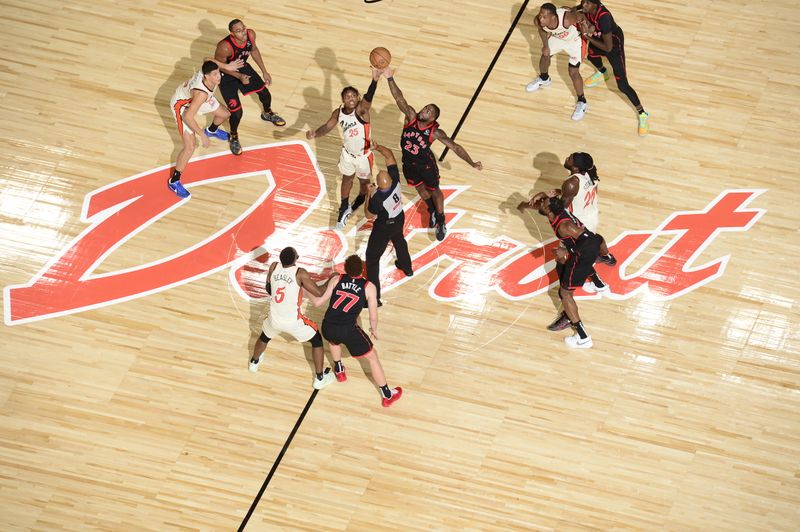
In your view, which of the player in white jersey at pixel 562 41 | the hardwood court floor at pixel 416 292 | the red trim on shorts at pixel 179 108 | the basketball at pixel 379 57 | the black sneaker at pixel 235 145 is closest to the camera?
the hardwood court floor at pixel 416 292

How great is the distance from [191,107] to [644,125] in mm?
5835

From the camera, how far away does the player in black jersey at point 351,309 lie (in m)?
8.99

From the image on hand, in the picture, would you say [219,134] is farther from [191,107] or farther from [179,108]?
[191,107]

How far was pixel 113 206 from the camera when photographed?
11.2 metres

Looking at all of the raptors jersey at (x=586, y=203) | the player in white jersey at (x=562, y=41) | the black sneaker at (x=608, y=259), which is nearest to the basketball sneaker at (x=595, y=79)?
the player in white jersey at (x=562, y=41)

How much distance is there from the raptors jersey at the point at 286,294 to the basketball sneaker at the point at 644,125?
5277 mm

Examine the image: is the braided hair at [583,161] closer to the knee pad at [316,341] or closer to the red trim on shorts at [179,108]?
the knee pad at [316,341]

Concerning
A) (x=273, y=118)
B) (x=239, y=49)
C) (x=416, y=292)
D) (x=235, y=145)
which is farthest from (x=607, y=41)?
(x=235, y=145)

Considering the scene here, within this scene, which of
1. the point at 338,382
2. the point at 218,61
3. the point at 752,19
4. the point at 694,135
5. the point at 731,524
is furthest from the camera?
the point at 752,19

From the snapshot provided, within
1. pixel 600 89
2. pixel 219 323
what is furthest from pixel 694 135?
pixel 219 323

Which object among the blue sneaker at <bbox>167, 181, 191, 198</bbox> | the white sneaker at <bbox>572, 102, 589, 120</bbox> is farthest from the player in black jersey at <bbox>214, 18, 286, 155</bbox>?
the white sneaker at <bbox>572, 102, 589, 120</bbox>

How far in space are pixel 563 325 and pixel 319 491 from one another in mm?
Result: 3329

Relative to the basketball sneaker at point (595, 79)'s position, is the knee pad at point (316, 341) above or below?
below

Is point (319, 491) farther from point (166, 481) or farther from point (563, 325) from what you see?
point (563, 325)
